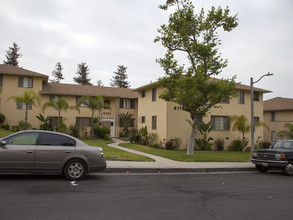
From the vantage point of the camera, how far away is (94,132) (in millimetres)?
27875

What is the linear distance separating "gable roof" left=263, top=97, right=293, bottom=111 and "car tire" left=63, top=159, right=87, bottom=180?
28.5 meters

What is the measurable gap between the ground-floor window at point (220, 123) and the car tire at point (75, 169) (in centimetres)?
1703

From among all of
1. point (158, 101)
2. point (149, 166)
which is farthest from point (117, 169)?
point (158, 101)

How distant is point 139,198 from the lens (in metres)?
6.80

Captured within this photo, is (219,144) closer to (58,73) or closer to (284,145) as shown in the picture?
(284,145)

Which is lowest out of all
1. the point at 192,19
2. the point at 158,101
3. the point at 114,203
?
the point at 114,203

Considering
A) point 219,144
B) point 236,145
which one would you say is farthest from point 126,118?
point 236,145

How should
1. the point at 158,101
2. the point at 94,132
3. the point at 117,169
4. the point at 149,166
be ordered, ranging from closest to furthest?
the point at 117,169
the point at 149,166
the point at 158,101
the point at 94,132

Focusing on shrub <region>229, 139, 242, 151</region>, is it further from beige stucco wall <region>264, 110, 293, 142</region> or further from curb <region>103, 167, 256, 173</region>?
curb <region>103, 167, 256, 173</region>

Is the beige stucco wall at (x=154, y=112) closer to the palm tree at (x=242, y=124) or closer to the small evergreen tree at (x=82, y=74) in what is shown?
the palm tree at (x=242, y=124)

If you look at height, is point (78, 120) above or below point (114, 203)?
above

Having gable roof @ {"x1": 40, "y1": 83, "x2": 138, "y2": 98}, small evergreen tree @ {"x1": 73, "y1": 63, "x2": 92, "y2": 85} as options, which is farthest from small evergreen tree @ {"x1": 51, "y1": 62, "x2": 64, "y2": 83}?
gable roof @ {"x1": 40, "y1": 83, "x2": 138, "y2": 98}

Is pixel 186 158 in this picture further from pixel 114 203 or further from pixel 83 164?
pixel 114 203

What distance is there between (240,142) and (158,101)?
7993 millimetres
